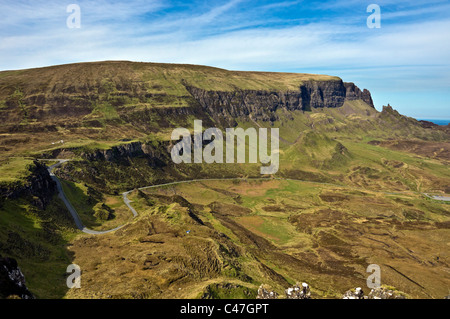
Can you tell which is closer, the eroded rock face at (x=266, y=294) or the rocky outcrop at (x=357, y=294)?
the rocky outcrop at (x=357, y=294)

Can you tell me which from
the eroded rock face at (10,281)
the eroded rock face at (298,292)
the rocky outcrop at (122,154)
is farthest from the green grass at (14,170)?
the eroded rock face at (298,292)

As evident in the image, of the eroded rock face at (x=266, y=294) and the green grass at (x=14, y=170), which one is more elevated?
the green grass at (x=14, y=170)

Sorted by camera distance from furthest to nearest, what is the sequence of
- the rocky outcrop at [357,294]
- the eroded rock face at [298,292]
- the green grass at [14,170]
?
the green grass at [14,170]
the eroded rock face at [298,292]
the rocky outcrop at [357,294]

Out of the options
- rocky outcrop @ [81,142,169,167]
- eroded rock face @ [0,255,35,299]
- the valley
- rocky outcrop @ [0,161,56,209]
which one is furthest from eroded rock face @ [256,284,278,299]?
rocky outcrop @ [81,142,169,167]

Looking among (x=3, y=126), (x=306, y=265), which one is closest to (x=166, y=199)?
(x=306, y=265)

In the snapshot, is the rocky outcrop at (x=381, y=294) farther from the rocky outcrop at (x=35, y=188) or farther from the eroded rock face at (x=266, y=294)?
the rocky outcrop at (x=35, y=188)

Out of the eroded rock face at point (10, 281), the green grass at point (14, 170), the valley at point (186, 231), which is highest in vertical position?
the green grass at point (14, 170)

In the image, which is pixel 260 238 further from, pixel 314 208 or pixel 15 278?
pixel 15 278
